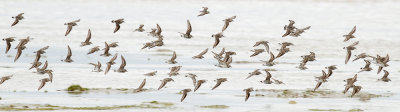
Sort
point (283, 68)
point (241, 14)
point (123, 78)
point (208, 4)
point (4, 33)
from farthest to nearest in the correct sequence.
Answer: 1. point (208, 4)
2. point (241, 14)
3. point (4, 33)
4. point (283, 68)
5. point (123, 78)

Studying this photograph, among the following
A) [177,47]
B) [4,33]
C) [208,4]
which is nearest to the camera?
[177,47]

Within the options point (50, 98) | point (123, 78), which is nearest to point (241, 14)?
point (123, 78)

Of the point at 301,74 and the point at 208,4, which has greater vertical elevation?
the point at 208,4

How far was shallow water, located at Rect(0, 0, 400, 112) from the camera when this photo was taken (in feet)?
145

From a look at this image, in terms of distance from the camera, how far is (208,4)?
4830 inches

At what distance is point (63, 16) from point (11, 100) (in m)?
58.8

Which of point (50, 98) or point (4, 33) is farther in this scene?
point (4, 33)

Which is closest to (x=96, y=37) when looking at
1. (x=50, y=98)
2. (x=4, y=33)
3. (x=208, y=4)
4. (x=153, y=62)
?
(x=4, y=33)

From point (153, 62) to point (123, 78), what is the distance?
8910 millimetres


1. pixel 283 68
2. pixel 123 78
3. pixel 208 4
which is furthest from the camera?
pixel 208 4

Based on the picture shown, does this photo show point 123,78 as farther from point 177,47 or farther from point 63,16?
point 63,16

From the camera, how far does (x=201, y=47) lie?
6775 cm

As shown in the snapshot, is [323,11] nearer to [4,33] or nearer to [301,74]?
[4,33]

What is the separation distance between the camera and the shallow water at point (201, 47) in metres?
44.2
